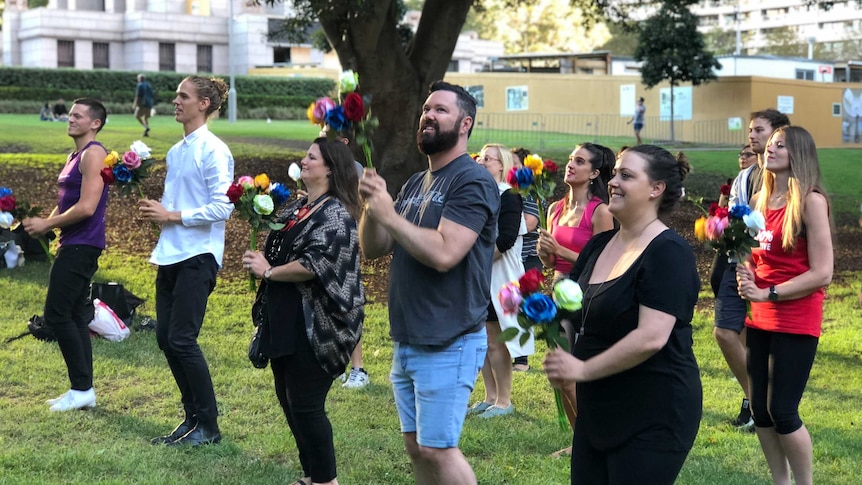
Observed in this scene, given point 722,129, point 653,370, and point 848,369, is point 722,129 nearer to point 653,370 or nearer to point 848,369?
point 848,369

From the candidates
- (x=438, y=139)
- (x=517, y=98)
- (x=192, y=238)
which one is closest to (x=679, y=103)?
(x=517, y=98)

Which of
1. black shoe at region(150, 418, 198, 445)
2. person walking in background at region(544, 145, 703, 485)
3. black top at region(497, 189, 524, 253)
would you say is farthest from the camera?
black top at region(497, 189, 524, 253)

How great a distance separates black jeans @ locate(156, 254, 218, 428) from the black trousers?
1112 mm

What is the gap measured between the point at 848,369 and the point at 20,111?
41.3m

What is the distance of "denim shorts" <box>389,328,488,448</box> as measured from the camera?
13.4ft

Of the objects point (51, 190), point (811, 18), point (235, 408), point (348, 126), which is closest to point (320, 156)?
point (348, 126)

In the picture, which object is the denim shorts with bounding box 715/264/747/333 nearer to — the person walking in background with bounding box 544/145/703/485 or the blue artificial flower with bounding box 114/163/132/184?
the person walking in background with bounding box 544/145/703/485

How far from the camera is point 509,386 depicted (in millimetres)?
7328

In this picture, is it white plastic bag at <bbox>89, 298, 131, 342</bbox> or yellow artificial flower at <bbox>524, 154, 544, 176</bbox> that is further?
white plastic bag at <bbox>89, 298, 131, 342</bbox>

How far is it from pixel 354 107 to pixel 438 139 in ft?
1.25

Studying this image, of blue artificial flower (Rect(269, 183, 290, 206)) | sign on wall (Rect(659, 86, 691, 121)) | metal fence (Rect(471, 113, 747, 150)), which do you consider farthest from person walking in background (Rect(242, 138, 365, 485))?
sign on wall (Rect(659, 86, 691, 121))

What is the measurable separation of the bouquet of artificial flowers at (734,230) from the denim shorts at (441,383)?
1430 millimetres

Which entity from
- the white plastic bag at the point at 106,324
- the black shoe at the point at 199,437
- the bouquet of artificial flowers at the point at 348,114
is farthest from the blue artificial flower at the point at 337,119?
the white plastic bag at the point at 106,324

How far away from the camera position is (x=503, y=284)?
7.29 m
